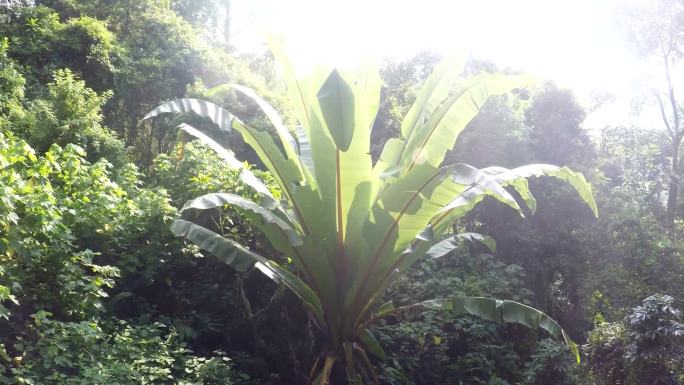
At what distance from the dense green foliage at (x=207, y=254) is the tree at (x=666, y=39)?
0.93 feet

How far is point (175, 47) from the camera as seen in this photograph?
10562mm

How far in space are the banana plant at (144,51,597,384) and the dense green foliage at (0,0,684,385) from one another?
2.26 feet

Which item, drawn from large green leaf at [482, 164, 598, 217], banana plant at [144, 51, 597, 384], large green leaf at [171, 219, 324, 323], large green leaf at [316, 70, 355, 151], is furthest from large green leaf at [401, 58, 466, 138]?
large green leaf at [171, 219, 324, 323]

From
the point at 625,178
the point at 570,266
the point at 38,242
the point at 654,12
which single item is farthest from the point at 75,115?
the point at 654,12

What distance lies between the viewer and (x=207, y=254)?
5.79m

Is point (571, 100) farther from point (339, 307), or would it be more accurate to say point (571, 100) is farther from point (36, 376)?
point (36, 376)

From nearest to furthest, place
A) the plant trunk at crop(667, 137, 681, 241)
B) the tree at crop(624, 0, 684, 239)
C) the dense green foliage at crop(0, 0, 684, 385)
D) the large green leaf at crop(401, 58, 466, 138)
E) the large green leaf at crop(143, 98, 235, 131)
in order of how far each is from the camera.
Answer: the dense green foliage at crop(0, 0, 684, 385), the large green leaf at crop(143, 98, 235, 131), the large green leaf at crop(401, 58, 466, 138), the plant trunk at crop(667, 137, 681, 241), the tree at crop(624, 0, 684, 239)

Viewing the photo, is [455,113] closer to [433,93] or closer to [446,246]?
[433,93]

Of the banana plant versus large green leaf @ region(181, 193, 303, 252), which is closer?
large green leaf @ region(181, 193, 303, 252)

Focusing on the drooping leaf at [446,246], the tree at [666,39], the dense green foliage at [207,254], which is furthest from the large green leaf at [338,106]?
the tree at [666,39]

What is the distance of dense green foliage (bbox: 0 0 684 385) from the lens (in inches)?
165

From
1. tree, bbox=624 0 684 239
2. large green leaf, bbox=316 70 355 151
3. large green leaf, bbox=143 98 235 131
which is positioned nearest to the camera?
large green leaf, bbox=316 70 355 151

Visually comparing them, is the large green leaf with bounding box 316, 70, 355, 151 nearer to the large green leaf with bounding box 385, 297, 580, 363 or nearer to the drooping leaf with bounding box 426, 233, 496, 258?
the drooping leaf with bounding box 426, 233, 496, 258

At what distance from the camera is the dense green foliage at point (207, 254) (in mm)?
4188
